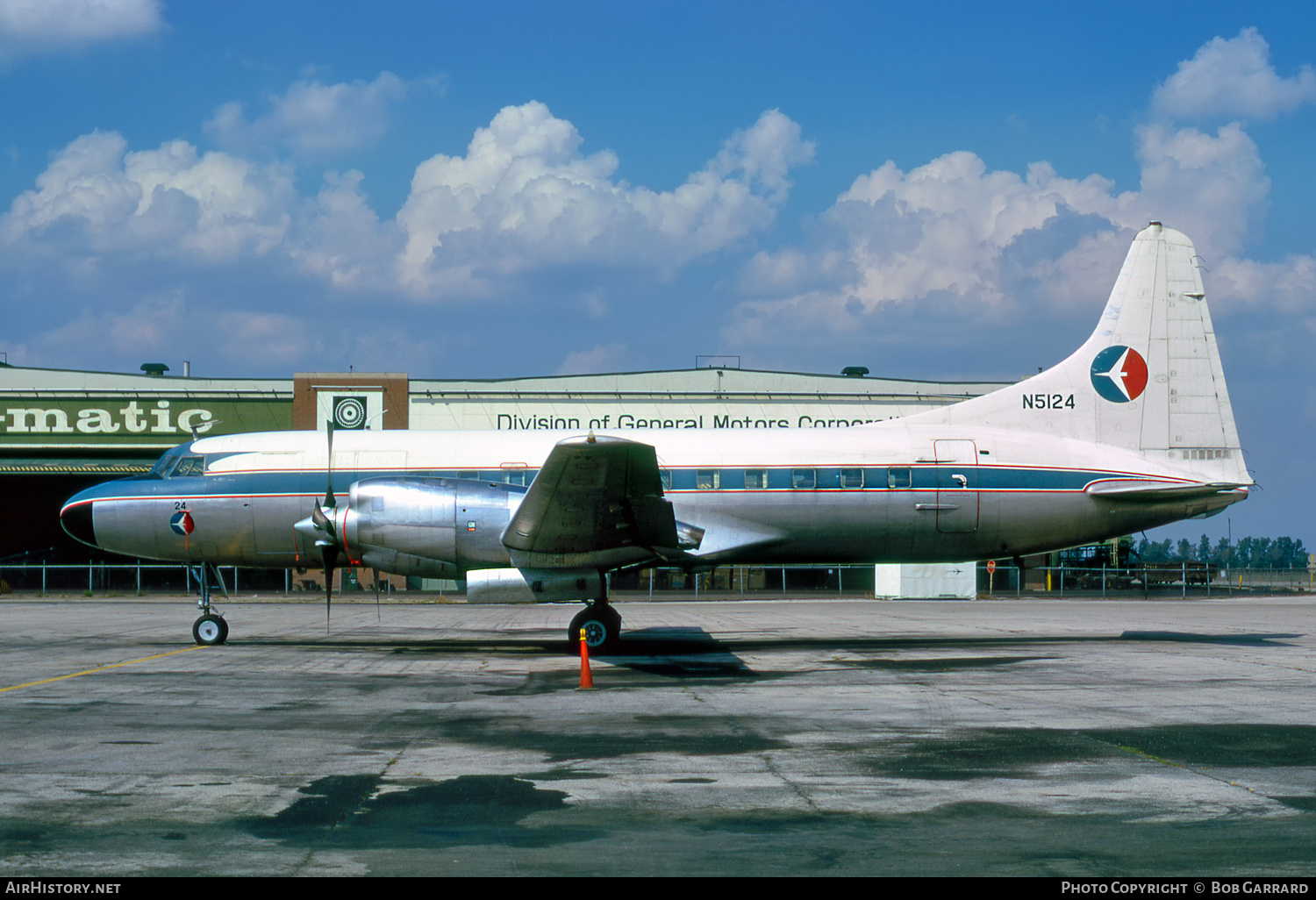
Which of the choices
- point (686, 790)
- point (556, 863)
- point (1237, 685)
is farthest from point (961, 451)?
point (556, 863)

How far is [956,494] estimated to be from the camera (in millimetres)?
19516

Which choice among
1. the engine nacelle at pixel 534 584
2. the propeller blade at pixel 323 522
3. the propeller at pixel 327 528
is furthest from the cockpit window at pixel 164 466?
the engine nacelle at pixel 534 584

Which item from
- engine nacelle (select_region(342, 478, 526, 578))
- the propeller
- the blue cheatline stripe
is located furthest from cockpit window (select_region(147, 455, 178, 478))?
engine nacelle (select_region(342, 478, 526, 578))

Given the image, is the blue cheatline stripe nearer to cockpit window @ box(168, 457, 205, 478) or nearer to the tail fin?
cockpit window @ box(168, 457, 205, 478)

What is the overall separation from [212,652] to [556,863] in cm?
1493

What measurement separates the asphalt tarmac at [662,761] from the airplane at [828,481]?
1935mm

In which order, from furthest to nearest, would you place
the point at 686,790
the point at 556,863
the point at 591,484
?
the point at 591,484 → the point at 686,790 → the point at 556,863

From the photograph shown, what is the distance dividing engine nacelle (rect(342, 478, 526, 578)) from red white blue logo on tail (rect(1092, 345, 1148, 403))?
39.3 ft

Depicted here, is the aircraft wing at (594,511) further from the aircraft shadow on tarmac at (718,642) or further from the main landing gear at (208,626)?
the main landing gear at (208,626)

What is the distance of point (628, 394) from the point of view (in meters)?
44.0

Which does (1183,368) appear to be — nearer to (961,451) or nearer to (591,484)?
(961,451)

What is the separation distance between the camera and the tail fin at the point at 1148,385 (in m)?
20.7

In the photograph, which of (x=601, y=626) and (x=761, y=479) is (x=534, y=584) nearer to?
(x=601, y=626)

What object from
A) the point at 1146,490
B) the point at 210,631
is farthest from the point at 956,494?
→ the point at 210,631
